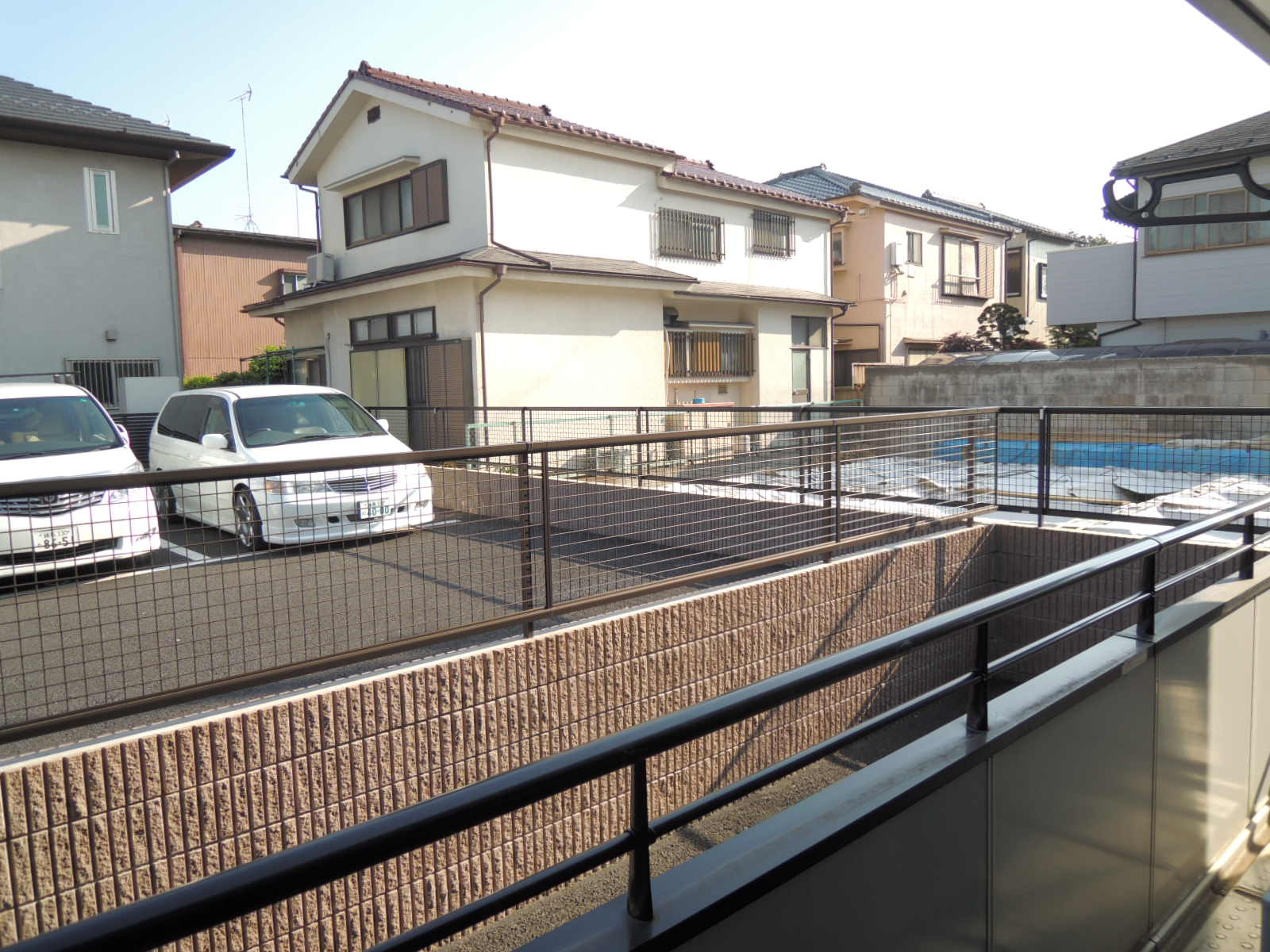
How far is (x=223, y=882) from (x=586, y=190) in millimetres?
16279

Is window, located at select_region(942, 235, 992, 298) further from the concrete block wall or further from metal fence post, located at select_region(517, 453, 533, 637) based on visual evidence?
metal fence post, located at select_region(517, 453, 533, 637)

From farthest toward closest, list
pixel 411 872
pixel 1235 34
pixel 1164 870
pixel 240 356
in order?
pixel 240 356 → pixel 411 872 → pixel 1235 34 → pixel 1164 870

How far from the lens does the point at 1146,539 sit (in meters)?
2.77

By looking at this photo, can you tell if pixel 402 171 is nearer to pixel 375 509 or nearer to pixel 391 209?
pixel 391 209

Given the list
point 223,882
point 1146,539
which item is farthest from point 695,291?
point 223,882

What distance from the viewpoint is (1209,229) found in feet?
62.3

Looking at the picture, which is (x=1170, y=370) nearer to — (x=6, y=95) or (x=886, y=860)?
(x=886, y=860)

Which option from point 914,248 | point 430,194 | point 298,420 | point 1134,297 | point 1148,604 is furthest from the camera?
point 914,248

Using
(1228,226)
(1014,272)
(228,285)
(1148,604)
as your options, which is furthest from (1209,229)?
(228,285)

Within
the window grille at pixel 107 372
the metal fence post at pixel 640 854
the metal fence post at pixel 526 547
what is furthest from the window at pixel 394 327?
the metal fence post at pixel 640 854

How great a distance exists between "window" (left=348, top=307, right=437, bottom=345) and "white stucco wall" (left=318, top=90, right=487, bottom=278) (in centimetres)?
109

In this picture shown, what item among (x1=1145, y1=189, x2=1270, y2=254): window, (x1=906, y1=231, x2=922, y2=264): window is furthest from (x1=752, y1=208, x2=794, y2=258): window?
(x1=1145, y1=189, x2=1270, y2=254): window

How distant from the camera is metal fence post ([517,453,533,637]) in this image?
162 inches

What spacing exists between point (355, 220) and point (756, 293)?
826 cm
